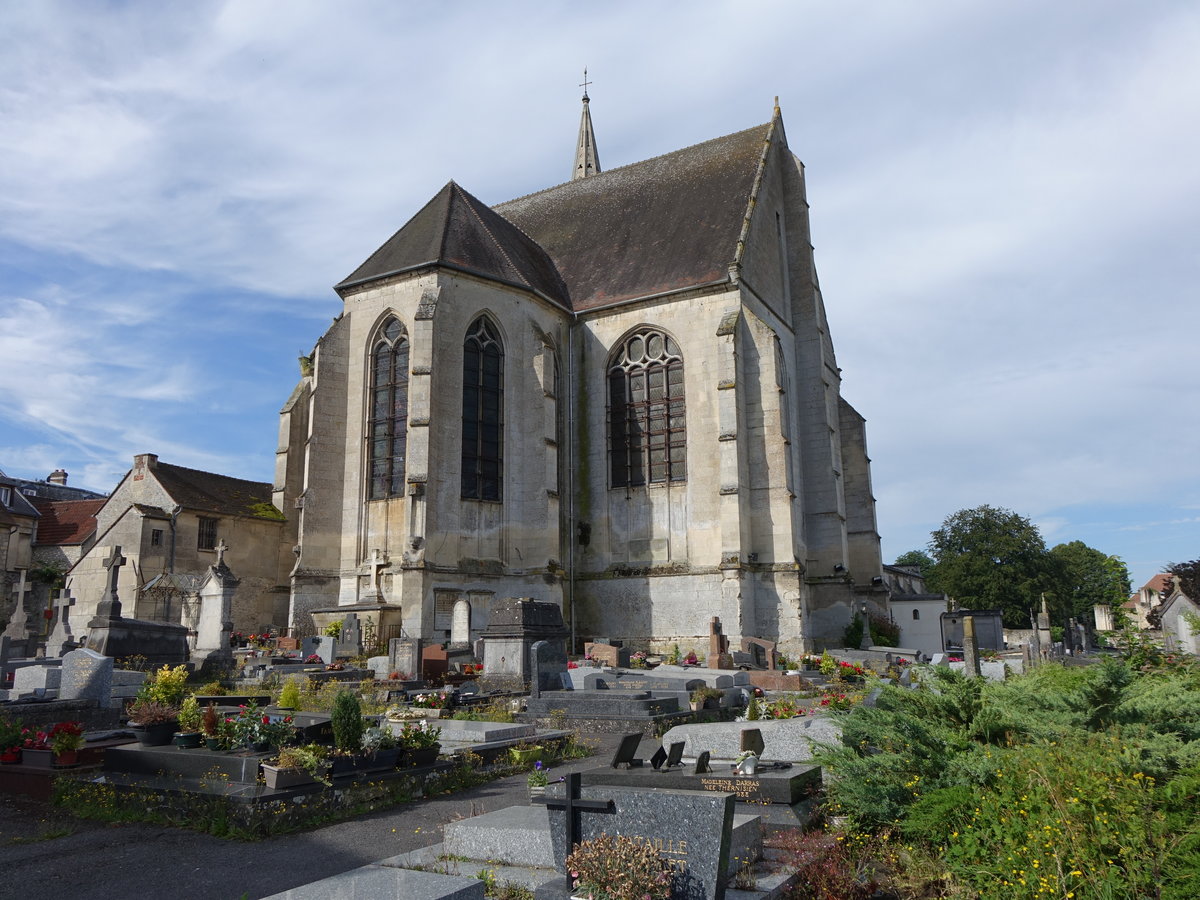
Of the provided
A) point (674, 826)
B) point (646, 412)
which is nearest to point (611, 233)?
point (646, 412)

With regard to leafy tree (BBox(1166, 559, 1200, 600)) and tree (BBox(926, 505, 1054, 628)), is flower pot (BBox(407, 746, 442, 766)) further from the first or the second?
tree (BBox(926, 505, 1054, 628))

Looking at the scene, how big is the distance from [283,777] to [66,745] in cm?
282

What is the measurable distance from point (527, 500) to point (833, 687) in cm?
1087

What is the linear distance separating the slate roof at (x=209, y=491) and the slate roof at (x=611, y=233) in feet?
24.7

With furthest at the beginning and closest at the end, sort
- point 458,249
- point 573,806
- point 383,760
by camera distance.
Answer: point 458,249
point 383,760
point 573,806

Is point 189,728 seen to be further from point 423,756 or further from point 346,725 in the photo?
point 423,756

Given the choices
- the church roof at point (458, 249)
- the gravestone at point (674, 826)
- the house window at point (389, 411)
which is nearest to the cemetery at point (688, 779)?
the gravestone at point (674, 826)

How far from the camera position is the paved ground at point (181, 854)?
5.52 m

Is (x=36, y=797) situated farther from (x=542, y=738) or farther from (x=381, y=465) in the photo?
(x=381, y=465)

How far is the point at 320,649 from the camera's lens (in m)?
18.8

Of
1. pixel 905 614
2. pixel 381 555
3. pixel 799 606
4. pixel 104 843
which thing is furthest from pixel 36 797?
pixel 905 614

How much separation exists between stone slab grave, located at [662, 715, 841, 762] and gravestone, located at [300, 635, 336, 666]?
11.7 metres

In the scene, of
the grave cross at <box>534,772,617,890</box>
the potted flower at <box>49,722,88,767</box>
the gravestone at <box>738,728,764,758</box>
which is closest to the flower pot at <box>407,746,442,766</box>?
the gravestone at <box>738,728,764,758</box>

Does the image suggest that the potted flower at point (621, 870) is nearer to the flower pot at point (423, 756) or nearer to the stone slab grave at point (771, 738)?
the stone slab grave at point (771, 738)
